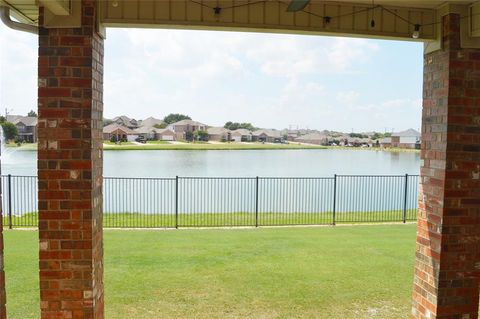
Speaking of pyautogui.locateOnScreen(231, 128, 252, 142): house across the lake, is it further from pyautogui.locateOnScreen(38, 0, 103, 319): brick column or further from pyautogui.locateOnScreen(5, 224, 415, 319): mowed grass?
pyautogui.locateOnScreen(38, 0, 103, 319): brick column

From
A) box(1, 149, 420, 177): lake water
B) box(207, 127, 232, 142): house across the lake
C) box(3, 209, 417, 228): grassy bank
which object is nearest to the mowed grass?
box(3, 209, 417, 228): grassy bank

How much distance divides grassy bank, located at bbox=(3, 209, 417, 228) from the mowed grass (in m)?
1.92

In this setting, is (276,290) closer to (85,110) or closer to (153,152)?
(85,110)

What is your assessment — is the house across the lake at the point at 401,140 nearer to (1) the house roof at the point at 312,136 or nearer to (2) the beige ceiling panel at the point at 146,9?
(1) the house roof at the point at 312,136

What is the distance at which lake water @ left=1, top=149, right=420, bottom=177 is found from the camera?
777 inches

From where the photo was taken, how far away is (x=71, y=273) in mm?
3172

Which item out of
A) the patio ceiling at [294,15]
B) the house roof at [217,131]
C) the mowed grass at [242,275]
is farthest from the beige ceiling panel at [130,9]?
the house roof at [217,131]

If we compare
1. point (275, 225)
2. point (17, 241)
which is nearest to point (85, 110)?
point (17, 241)

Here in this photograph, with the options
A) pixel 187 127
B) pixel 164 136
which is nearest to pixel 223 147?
Answer: pixel 164 136

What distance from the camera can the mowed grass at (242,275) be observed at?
16.0 ft

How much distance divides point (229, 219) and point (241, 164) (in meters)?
14.6

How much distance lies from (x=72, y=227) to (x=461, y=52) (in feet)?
11.4

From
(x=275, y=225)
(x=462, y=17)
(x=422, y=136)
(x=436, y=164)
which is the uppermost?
(x=462, y=17)

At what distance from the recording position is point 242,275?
6.09 m
